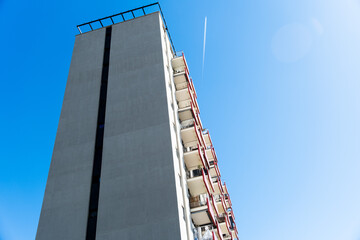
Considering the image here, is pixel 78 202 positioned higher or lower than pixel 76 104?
lower

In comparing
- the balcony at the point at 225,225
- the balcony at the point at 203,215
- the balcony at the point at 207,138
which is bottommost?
the balcony at the point at 225,225

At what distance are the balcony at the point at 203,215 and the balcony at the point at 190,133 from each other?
6373 mm

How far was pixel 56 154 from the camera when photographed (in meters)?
25.2

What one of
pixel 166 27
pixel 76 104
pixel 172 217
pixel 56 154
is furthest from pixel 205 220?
pixel 166 27

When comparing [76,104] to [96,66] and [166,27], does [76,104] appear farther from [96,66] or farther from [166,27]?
[166,27]

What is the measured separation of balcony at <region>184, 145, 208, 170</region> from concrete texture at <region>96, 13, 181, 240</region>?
422 centimetres

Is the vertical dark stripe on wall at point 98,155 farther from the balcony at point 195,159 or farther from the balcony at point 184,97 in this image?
the balcony at point 184,97

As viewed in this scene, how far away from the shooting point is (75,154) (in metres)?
24.7

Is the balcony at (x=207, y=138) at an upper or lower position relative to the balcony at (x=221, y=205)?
upper

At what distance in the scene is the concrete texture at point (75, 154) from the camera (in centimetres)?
2116

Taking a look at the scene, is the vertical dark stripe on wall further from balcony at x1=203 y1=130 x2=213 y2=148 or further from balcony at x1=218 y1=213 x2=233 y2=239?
balcony at x1=203 y1=130 x2=213 y2=148

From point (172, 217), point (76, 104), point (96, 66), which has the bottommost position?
point (172, 217)

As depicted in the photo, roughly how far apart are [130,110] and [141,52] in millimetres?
7293

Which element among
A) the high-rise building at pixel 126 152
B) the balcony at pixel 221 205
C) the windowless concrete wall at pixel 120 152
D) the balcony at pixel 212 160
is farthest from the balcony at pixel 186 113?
the balcony at pixel 221 205
